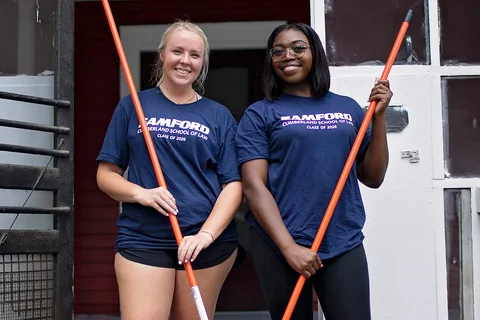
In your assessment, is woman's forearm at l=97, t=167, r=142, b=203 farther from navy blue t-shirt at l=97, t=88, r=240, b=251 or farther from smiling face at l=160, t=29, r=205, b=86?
smiling face at l=160, t=29, r=205, b=86

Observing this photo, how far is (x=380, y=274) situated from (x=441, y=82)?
0.99 m

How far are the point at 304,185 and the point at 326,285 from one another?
1.17 ft

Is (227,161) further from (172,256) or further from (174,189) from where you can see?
(172,256)

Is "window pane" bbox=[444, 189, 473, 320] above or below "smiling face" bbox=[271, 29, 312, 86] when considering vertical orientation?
below

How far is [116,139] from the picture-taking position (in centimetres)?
276

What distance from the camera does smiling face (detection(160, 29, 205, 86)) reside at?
2740 millimetres

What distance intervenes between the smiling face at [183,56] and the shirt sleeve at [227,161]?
25cm

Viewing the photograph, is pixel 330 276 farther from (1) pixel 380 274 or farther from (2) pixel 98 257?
(2) pixel 98 257

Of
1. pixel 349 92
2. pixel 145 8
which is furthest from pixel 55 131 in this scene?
pixel 145 8

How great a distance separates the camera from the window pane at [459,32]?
12.4 feet

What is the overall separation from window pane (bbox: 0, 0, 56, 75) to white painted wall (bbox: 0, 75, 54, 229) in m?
0.05

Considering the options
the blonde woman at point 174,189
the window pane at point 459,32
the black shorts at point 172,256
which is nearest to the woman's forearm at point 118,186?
the blonde woman at point 174,189

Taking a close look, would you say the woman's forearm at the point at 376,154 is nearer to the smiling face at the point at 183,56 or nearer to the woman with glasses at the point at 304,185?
the woman with glasses at the point at 304,185

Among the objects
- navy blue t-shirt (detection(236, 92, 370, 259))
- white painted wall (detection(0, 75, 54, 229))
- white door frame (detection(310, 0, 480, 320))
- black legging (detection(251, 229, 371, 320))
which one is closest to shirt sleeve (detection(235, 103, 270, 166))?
navy blue t-shirt (detection(236, 92, 370, 259))
